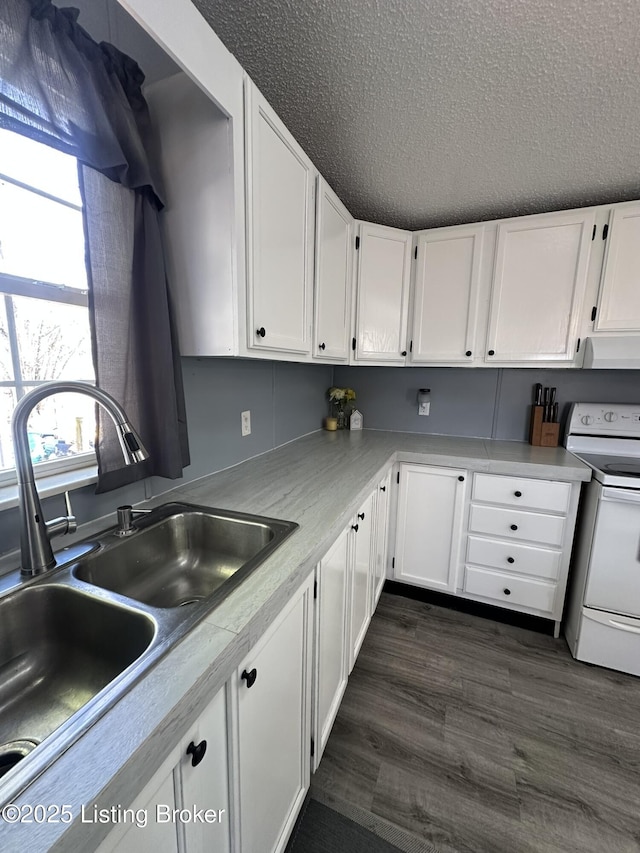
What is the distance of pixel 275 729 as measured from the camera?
0.85 m

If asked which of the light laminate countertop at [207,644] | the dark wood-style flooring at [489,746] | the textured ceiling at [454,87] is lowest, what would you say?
the dark wood-style flooring at [489,746]

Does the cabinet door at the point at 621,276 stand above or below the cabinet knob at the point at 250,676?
above

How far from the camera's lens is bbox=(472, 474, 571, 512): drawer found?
182 centimetres

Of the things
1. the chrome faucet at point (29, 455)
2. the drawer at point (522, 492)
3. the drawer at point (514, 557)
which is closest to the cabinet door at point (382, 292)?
the drawer at point (522, 492)

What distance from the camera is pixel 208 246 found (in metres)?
1.09

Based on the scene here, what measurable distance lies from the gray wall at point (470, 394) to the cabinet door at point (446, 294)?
0.29 metres

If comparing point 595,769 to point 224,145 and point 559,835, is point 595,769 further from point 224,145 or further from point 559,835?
point 224,145

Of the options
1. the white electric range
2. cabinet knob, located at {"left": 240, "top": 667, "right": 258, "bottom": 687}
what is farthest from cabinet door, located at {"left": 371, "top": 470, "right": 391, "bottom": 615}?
cabinet knob, located at {"left": 240, "top": 667, "right": 258, "bottom": 687}

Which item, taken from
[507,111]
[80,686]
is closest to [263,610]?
[80,686]

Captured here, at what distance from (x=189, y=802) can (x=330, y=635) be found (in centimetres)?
70

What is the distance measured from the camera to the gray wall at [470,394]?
2162mm

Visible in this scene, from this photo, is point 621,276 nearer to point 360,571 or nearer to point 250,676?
point 360,571

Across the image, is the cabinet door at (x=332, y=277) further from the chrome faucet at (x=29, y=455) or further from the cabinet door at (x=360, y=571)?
the chrome faucet at (x=29, y=455)

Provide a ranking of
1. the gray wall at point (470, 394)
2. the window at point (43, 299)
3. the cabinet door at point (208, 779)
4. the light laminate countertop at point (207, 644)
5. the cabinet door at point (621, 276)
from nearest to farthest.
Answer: the light laminate countertop at point (207, 644), the cabinet door at point (208, 779), the window at point (43, 299), the cabinet door at point (621, 276), the gray wall at point (470, 394)
